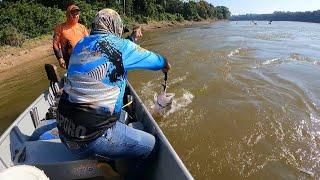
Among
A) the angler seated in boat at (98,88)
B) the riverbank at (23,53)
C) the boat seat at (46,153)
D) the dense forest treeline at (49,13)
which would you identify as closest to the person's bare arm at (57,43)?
the boat seat at (46,153)

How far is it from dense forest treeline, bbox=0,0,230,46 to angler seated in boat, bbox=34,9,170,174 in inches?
691

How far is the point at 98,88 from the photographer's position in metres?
3.04

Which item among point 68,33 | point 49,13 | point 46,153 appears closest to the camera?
point 46,153

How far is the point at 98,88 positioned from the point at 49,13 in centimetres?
2507

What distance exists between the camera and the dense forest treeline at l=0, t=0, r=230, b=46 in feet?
68.1

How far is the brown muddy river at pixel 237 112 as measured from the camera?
5.67 meters

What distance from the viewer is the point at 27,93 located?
11.1 metres

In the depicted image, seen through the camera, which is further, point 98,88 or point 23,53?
point 23,53

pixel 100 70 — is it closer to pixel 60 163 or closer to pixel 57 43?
pixel 60 163

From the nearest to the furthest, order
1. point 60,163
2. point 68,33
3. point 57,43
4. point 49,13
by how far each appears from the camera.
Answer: point 60,163 → point 68,33 → point 57,43 → point 49,13

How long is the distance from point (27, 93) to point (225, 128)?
677cm

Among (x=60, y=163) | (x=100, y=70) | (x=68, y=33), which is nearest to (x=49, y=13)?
(x=68, y=33)

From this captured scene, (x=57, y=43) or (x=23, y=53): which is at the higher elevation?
(x=57, y=43)

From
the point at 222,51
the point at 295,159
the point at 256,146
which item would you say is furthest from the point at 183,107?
the point at 222,51
